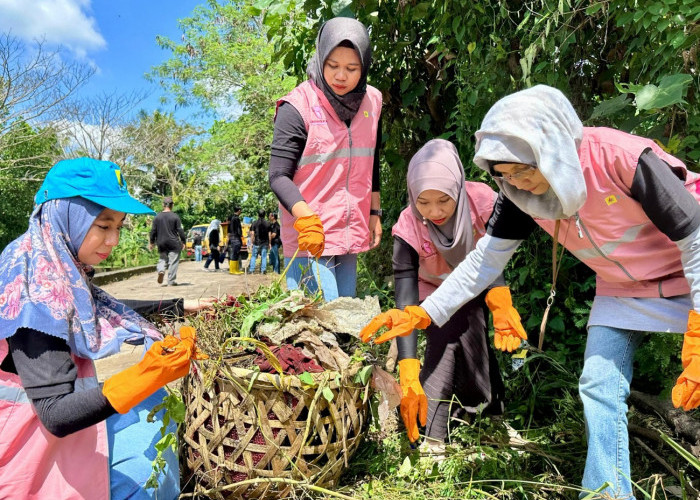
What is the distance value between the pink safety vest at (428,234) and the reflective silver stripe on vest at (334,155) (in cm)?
34

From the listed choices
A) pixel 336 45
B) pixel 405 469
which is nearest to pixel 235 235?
pixel 336 45

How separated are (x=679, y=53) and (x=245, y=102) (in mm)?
Answer: 14801

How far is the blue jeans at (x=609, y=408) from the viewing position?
162 centimetres

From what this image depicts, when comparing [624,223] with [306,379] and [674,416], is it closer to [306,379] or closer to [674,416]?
[306,379]

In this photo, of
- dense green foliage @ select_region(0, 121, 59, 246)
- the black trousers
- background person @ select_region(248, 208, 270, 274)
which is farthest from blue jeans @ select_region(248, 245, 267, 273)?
the black trousers

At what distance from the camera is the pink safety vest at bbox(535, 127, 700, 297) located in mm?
1582

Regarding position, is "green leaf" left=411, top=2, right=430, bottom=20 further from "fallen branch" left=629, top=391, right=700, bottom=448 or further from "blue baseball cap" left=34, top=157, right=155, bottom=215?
"fallen branch" left=629, top=391, right=700, bottom=448

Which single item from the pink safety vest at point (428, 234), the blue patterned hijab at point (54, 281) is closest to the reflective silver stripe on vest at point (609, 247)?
the pink safety vest at point (428, 234)

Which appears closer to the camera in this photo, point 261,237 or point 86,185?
point 86,185

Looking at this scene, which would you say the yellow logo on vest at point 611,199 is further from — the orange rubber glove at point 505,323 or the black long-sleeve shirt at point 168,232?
the black long-sleeve shirt at point 168,232

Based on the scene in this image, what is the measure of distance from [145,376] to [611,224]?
1368 millimetres

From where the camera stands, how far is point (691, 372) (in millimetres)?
1402

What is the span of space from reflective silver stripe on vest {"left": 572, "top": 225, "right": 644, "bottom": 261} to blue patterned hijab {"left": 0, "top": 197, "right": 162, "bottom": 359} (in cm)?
148

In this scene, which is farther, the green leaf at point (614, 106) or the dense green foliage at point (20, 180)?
the dense green foliage at point (20, 180)
